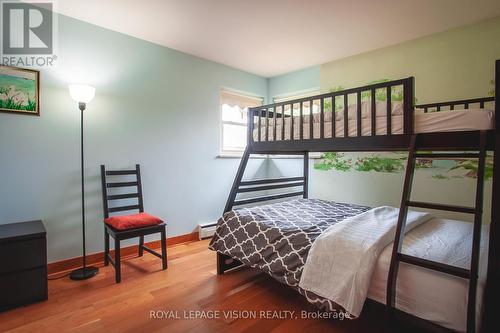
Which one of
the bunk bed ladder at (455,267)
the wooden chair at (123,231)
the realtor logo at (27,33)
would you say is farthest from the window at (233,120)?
the bunk bed ladder at (455,267)

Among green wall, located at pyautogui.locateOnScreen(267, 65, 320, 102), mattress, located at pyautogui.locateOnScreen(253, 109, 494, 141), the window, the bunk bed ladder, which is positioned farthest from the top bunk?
green wall, located at pyautogui.locateOnScreen(267, 65, 320, 102)

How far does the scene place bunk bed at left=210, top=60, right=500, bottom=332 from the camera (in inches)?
48.5

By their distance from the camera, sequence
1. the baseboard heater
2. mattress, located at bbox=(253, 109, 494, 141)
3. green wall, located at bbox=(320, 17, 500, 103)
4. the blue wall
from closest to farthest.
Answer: mattress, located at bbox=(253, 109, 494, 141)
the blue wall
green wall, located at bbox=(320, 17, 500, 103)
the baseboard heater

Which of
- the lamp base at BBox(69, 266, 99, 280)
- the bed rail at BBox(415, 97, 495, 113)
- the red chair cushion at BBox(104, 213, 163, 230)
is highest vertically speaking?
the bed rail at BBox(415, 97, 495, 113)

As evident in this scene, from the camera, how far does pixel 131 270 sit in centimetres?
249

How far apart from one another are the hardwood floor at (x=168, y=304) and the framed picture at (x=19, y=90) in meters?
1.49

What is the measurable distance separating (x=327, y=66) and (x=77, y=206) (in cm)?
340

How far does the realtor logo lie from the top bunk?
6.34ft

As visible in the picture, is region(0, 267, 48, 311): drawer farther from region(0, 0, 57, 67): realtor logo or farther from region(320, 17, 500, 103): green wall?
region(320, 17, 500, 103): green wall

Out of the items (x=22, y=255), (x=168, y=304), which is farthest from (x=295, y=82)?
(x=22, y=255)

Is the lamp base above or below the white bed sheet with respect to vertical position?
below

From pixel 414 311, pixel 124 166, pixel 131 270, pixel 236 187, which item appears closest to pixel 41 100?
pixel 124 166

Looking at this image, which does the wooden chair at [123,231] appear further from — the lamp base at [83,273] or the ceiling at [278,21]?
the ceiling at [278,21]

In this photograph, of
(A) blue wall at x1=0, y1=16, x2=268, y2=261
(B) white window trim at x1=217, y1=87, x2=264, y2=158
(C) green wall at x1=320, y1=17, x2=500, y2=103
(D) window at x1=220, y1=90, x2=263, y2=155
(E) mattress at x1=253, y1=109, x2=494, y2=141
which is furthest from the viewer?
(D) window at x1=220, y1=90, x2=263, y2=155
